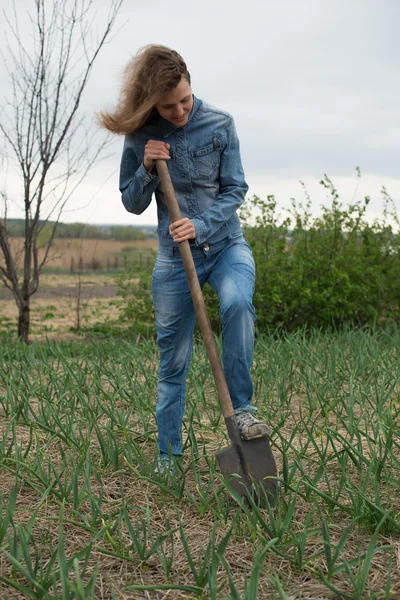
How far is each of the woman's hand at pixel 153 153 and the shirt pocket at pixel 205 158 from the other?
139 mm

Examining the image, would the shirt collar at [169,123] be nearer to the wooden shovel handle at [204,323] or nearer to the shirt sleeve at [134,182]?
the shirt sleeve at [134,182]

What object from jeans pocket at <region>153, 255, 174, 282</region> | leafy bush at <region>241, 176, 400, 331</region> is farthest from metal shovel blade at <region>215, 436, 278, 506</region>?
leafy bush at <region>241, 176, 400, 331</region>

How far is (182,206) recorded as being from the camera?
3.19m

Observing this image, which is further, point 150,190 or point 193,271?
point 150,190

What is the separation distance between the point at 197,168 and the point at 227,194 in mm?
173

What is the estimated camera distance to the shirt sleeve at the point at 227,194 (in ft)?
9.94

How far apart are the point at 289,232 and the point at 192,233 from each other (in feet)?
16.7

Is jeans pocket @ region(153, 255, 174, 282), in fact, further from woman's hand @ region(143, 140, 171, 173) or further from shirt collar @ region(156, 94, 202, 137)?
shirt collar @ region(156, 94, 202, 137)

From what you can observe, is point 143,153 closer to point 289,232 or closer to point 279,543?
point 279,543

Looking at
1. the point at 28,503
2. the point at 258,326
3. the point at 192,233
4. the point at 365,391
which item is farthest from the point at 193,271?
the point at 258,326

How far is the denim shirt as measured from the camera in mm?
3148

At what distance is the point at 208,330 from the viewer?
295 centimetres

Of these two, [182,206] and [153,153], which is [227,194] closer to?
[182,206]

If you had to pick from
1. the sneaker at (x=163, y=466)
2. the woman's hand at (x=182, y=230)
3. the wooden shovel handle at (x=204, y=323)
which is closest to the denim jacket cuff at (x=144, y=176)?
the wooden shovel handle at (x=204, y=323)
